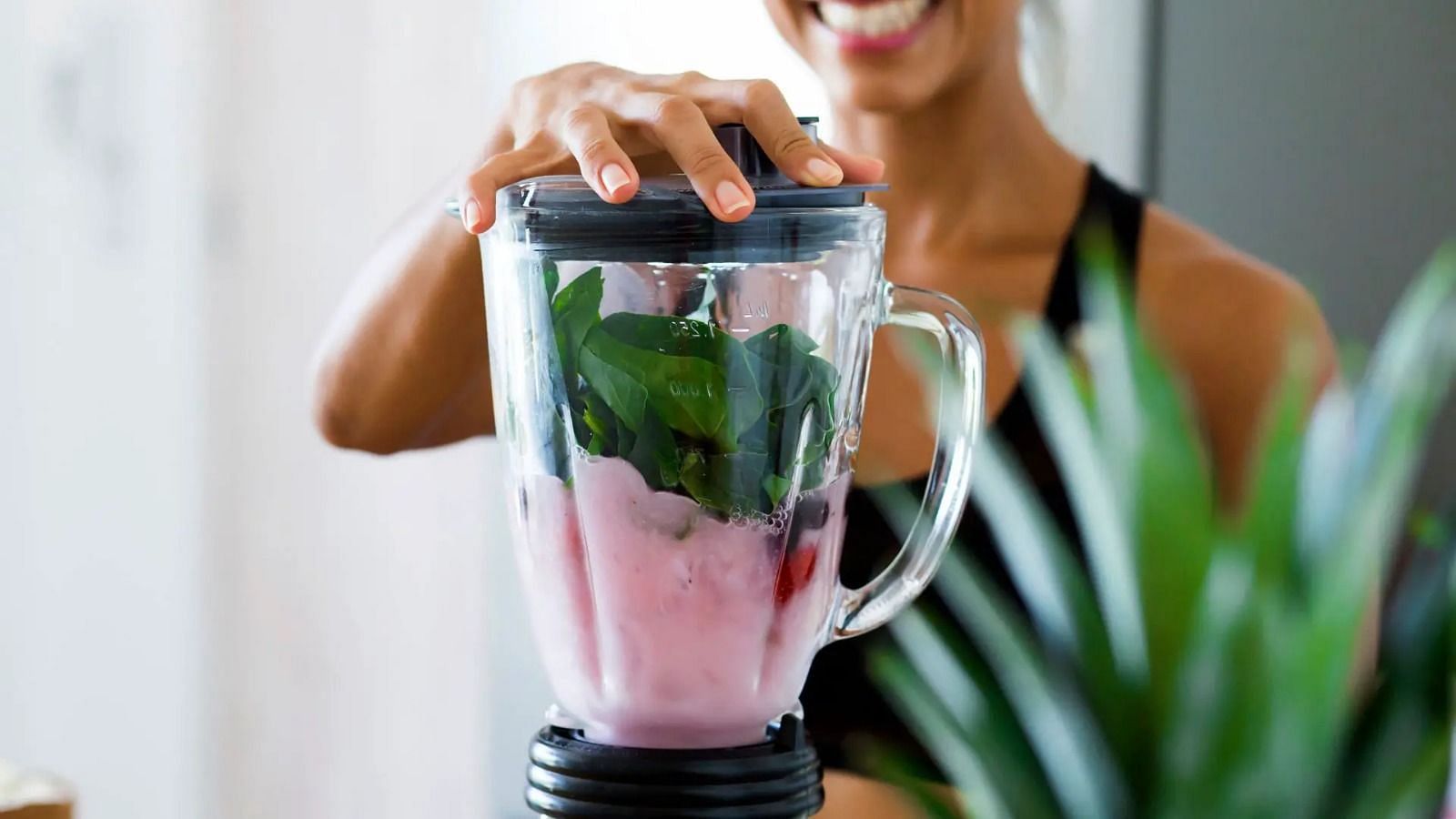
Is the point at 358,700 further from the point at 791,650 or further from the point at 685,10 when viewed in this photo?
the point at 791,650

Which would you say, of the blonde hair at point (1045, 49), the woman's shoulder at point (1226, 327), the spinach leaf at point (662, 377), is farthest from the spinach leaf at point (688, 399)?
the blonde hair at point (1045, 49)

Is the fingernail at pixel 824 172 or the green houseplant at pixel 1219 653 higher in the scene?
the fingernail at pixel 824 172

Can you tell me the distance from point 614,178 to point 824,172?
2.4 inches

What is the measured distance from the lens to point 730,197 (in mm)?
402

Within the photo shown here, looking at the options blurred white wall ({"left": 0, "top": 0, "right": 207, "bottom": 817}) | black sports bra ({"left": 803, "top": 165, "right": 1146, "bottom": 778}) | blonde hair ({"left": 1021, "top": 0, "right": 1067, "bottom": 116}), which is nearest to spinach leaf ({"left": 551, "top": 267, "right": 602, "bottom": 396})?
black sports bra ({"left": 803, "top": 165, "right": 1146, "bottom": 778})

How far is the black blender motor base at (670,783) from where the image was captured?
416 mm

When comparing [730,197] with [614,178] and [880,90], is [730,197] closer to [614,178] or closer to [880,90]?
[614,178]

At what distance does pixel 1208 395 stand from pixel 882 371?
233 mm

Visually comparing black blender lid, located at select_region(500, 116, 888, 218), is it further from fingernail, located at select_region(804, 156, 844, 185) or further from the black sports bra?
the black sports bra

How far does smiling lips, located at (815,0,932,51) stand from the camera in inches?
37.0

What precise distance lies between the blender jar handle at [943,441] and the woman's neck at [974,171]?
Answer: 69cm

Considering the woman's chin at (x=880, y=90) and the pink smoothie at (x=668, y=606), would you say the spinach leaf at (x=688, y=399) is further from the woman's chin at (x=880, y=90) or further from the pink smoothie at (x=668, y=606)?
the woman's chin at (x=880, y=90)

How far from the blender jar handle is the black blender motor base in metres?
0.06

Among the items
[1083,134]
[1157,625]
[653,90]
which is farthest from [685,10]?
[1157,625]
